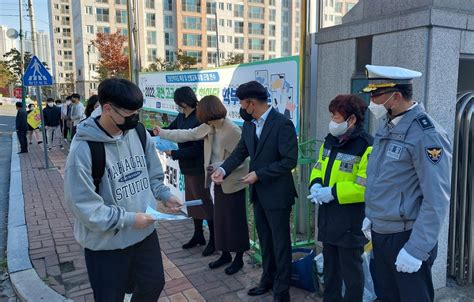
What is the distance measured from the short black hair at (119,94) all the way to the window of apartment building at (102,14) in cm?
6364

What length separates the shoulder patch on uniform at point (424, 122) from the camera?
83.2 inches

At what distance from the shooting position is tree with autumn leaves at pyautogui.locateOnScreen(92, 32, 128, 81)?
1642 inches

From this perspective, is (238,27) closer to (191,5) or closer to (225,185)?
(191,5)

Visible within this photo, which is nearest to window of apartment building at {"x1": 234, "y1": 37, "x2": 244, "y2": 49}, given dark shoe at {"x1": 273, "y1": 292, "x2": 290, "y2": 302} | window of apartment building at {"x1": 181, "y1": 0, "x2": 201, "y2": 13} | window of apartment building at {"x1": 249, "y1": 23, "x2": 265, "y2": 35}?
window of apartment building at {"x1": 249, "y1": 23, "x2": 265, "y2": 35}

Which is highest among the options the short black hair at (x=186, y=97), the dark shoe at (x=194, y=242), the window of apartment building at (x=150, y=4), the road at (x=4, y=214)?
the window of apartment building at (x=150, y=4)

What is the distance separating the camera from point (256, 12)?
67.6 m

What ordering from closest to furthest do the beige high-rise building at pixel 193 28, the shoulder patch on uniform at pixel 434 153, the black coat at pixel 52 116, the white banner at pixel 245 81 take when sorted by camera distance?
1. the shoulder patch on uniform at pixel 434 153
2. the white banner at pixel 245 81
3. the black coat at pixel 52 116
4. the beige high-rise building at pixel 193 28

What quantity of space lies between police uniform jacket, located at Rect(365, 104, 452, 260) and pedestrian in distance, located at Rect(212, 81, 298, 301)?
86 cm

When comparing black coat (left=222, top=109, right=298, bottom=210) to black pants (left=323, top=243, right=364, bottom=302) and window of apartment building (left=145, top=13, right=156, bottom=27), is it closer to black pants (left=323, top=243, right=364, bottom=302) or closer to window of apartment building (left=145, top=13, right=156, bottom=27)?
black pants (left=323, top=243, right=364, bottom=302)

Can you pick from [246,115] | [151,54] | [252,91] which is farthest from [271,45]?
[252,91]

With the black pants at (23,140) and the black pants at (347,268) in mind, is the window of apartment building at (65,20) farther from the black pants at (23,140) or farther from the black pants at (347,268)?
the black pants at (347,268)

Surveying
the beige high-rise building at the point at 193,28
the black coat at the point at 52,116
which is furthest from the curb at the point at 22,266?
the beige high-rise building at the point at 193,28

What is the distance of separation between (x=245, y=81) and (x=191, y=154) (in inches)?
49.0

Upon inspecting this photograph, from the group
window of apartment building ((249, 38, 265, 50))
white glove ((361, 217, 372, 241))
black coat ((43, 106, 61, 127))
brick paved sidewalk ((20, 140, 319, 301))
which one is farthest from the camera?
window of apartment building ((249, 38, 265, 50))
